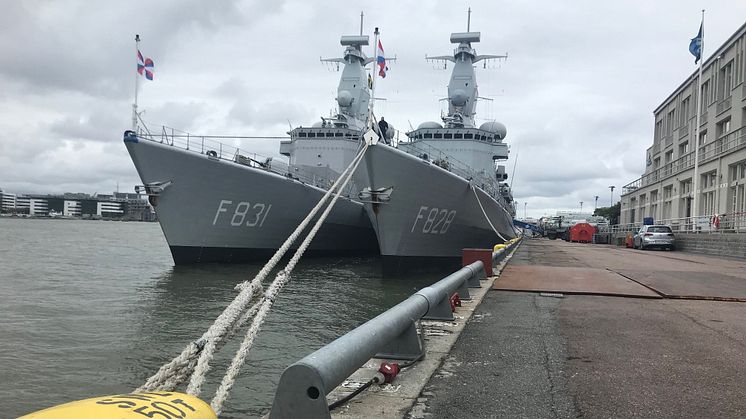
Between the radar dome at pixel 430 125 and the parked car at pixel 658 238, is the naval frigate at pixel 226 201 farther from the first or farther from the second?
the parked car at pixel 658 238

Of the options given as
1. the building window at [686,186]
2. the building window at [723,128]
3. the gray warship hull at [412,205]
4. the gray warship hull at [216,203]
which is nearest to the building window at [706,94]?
the building window at [723,128]

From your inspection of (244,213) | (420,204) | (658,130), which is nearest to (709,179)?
(658,130)

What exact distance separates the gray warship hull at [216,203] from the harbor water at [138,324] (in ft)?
5.34

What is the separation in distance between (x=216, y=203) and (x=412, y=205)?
646 centimetres

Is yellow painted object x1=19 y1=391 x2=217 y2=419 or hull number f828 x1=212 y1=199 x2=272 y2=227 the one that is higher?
hull number f828 x1=212 y1=199 x2=272 y2=227

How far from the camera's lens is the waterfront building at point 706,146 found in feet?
83.0

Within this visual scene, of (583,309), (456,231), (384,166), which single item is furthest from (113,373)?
(456,231)

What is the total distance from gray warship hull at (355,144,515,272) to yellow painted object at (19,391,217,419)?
1139 cm

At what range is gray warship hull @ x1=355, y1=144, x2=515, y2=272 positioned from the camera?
13.6 metres

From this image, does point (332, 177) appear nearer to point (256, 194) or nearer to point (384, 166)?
point (256, 194)

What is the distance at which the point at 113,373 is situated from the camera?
5375mm

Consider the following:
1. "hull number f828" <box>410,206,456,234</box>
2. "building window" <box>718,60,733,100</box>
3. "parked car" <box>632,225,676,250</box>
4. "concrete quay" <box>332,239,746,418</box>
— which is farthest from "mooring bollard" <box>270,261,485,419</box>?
"building window" <box>718,60,733,100</box>

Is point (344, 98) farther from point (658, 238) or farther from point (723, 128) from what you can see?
point (723, 128)

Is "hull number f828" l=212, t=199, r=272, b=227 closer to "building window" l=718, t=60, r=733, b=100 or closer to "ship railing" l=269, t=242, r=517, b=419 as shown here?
"ship railing" l=269, t=242, r=517, b=419
